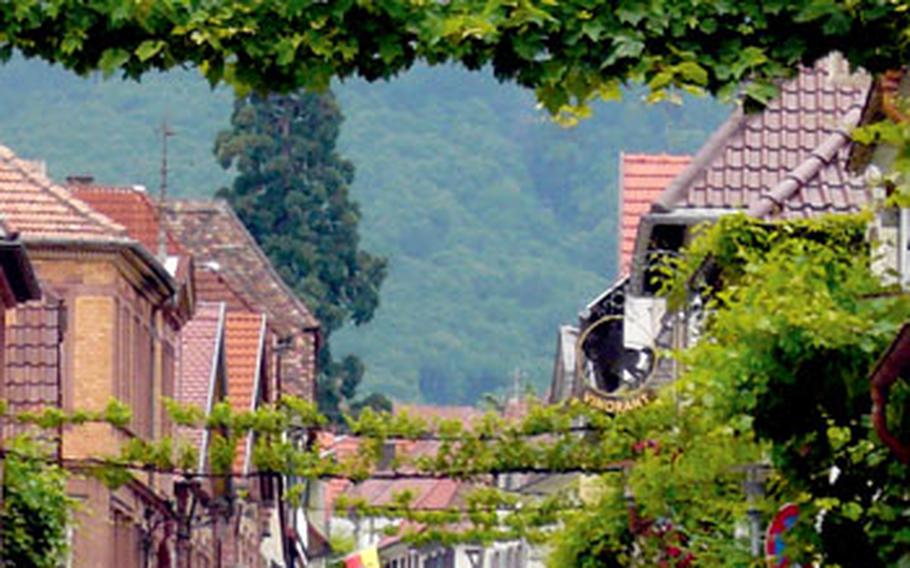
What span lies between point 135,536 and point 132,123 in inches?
4335

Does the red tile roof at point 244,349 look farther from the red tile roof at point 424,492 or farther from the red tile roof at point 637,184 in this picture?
the red tile roof at point 424,492

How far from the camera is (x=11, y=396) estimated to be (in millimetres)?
46562

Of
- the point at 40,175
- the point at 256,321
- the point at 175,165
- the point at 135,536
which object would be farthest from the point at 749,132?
the point at 175,165

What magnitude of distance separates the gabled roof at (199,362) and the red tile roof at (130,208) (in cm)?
292

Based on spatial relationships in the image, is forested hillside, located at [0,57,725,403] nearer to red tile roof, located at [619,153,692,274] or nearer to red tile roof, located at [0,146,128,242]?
red tile roof, located at [619,153,692,274]

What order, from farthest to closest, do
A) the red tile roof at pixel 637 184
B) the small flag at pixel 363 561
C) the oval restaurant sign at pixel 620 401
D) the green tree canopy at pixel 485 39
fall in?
the small flag at pixel 363 561 → the red tile roof at pixel 637 184 → the oval restaurant sign at pixel 620 401 → the green tree canopy at pixel 485 39

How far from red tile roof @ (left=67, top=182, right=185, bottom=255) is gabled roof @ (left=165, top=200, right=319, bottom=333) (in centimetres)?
1835

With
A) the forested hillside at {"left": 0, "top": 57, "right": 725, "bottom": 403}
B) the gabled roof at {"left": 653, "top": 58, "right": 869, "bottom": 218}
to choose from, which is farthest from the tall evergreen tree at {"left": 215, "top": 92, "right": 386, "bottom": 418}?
the gabled roof at {"left": 653, "top": 58, "right": 869, "bottom": 218}

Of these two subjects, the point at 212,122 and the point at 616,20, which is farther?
the point at 212,122

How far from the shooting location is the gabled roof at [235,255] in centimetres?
8194

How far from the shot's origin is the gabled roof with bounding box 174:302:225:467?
213 feet

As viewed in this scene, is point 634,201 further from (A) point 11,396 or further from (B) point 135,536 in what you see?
(A) point 11,396

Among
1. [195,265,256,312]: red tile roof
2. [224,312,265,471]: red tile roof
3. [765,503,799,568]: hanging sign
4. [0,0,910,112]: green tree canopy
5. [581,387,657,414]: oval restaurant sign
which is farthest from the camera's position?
[195,265,256,312]: red tile roof

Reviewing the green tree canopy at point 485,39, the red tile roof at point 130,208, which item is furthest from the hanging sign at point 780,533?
the red tile roof at point 130,208
